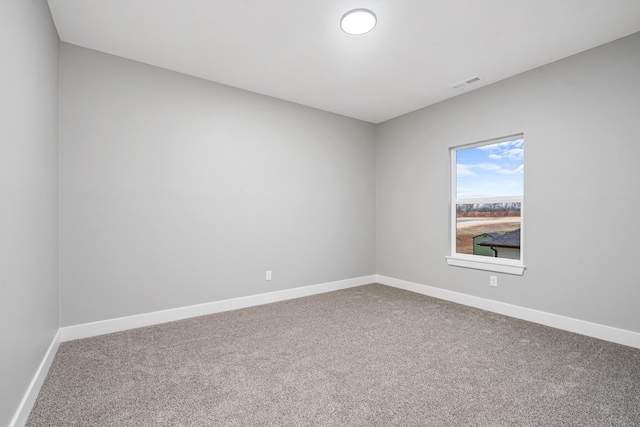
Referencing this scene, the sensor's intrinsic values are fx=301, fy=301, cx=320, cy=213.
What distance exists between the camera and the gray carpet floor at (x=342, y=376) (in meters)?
1.63

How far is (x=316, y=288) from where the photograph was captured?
167 inches

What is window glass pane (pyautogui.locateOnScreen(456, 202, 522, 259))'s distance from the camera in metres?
3.43

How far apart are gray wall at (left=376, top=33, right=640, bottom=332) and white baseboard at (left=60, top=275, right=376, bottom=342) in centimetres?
169

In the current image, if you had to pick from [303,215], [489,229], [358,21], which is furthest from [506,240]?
[358,21]

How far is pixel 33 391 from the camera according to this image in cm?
174

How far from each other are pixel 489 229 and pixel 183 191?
3.60 meters

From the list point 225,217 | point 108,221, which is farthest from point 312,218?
point 108,221

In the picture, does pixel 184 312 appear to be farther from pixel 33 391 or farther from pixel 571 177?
pixel 571 177

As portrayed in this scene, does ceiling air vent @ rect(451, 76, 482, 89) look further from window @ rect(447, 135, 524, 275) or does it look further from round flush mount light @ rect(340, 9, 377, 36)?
round flush mount light @ rect(340, 9, 377, 36)

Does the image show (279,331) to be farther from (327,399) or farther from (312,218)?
(312,218)

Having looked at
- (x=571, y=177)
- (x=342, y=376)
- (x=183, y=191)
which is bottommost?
(x=342, y=376)

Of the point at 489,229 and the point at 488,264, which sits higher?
the point at 489,229

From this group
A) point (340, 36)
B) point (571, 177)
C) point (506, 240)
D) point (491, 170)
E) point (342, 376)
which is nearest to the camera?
point (342, 376)

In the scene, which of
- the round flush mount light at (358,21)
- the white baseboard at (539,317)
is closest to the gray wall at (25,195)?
the round flush mount light at (358,21)
